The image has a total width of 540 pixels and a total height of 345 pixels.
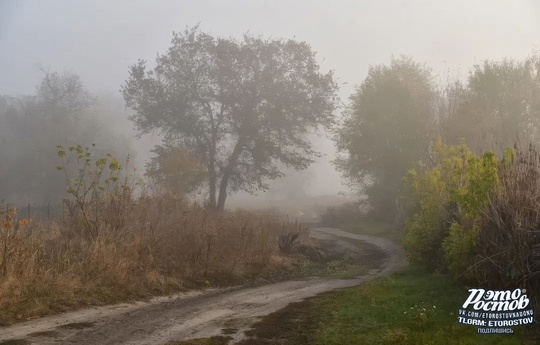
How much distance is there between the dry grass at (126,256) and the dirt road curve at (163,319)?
2.44ft

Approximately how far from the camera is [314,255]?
3011 cm

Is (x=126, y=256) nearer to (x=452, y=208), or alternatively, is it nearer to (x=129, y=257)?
(x=129, y=257)

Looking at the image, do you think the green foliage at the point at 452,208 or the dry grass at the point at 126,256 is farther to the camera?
the green foliage at the point at 452,208

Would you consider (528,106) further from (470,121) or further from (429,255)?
(429,255)

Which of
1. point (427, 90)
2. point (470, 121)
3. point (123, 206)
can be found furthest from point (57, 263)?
point (427, 90)

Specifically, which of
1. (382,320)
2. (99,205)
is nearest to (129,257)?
(99,205)

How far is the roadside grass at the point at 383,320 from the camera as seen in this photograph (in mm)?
10117

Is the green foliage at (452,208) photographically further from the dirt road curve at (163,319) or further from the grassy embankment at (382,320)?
the dirt road curve at (163,319)

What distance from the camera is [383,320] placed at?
12242 millimetres

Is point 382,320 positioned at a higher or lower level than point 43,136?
lower

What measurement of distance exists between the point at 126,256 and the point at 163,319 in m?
4.75

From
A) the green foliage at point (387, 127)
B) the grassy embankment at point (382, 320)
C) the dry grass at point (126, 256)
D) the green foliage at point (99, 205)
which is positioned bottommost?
the grassy embankment at point (382, 320)

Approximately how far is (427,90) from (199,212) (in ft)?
106

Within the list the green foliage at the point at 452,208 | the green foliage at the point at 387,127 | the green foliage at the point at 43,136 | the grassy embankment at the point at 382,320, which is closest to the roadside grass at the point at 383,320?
the grassy embankment at the point at 382,320
